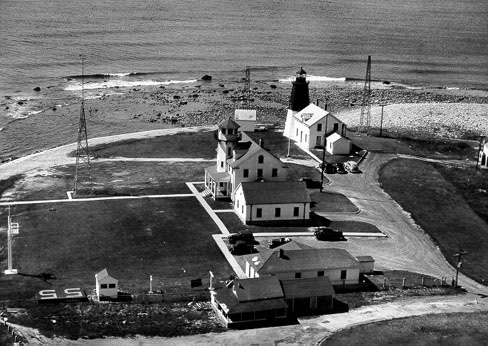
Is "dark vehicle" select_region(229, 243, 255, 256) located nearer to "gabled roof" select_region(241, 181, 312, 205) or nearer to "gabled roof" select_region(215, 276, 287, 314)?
"gabled roof" select_region(241, 181, 312, 205)

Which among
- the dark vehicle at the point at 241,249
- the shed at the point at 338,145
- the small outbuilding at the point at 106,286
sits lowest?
the small outbuilding at the point at 106,286

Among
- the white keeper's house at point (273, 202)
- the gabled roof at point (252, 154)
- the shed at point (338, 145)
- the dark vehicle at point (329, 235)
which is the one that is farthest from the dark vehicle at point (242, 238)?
the shed at point (338, 145)

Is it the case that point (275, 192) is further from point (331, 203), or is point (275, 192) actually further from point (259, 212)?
point (331, 203)

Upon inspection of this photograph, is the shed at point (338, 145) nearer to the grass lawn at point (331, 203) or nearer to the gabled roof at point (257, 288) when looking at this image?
the grass lawn at point (331, 203)

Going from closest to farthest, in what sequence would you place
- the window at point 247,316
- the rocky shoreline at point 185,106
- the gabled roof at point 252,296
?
the window at point 247,316 → the gabled roof at point 252,296 → the rocky shoreline at point 185,106

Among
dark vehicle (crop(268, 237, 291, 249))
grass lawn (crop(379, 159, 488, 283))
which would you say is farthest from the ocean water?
dark vehicle (crop(268, 237, 291, 249))

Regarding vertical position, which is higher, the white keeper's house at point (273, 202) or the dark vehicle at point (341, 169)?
the dark vehicle at point (341, 169)
